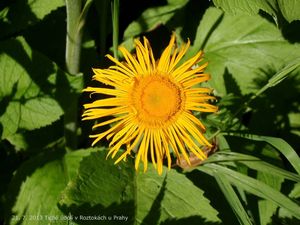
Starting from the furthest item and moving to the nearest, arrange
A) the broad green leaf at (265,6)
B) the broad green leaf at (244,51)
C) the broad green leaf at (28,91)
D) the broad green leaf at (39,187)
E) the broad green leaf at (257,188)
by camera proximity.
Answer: the broad green leaf at (244,51) < the broad green leaf at (39,187) < the broad green leaf at (28,91) < the broad green leaf at (257,188) < the broad green leaf at (265,6)

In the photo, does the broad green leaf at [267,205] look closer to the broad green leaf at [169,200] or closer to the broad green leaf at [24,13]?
the broad green leaf at [169,200]

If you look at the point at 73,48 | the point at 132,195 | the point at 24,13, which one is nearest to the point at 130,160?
the point at 132,195

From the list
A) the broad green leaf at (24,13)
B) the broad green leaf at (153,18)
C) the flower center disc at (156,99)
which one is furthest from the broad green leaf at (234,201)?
the broad green leaf at (24,13)

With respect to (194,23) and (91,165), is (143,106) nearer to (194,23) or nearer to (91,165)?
(91,165)

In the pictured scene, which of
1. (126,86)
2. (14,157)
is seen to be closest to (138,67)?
(126,86)

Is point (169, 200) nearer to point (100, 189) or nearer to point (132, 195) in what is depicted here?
point (132, 195)

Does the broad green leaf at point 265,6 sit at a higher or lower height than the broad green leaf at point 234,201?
higher

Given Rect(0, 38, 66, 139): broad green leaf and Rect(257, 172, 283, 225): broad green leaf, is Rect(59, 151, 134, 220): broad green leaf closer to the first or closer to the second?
Rect(0, 38, 66, 139): broad green leaf

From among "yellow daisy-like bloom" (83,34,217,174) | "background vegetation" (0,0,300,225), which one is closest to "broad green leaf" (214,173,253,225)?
"background vegetation" (0,0,300,225)

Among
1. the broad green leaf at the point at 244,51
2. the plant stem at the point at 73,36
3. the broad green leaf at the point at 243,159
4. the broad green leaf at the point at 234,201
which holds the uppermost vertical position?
the broad green leaf at the point at 244,51
